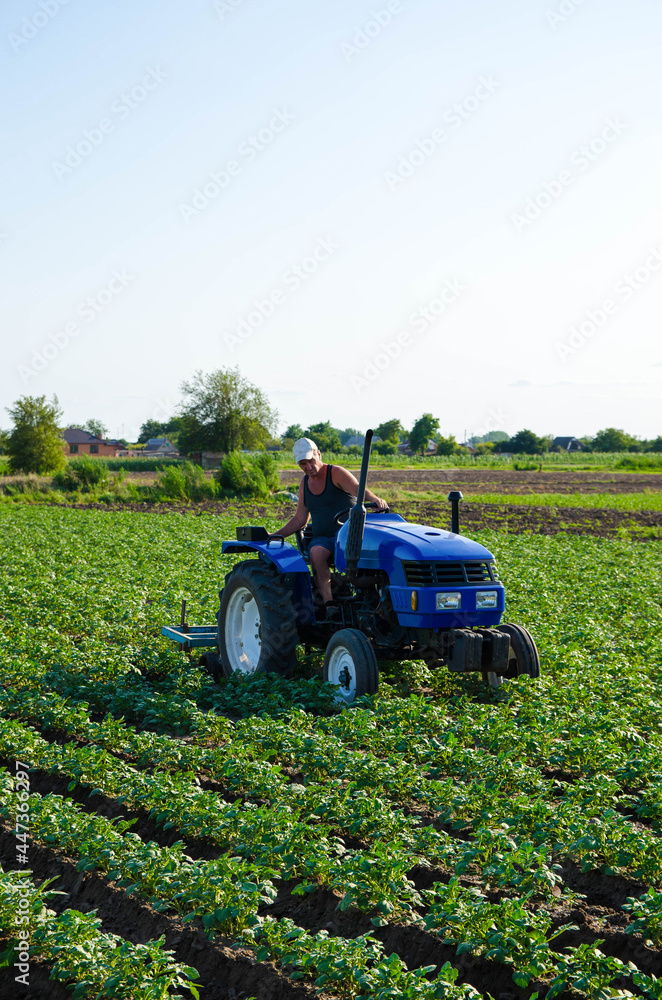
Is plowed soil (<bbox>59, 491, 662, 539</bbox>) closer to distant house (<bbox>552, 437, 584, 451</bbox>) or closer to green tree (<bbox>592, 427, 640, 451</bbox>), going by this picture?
green tree (<bbox>592, 427, 640, 451</bbox>)

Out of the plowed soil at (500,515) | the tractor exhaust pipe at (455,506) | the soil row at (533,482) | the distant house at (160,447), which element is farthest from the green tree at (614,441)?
the tractor exhaust pipe at (455,506)

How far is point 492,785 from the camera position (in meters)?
5.09

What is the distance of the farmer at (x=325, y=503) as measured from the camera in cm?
723

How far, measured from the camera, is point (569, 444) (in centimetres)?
11850

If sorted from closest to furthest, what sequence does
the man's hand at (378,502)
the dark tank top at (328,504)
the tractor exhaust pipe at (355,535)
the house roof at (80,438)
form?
1. the tractor exhaust pipe at (355,535)
2. the man's hand at (378,502)
3. the dark tank top at (328,504)
4. the house roof at (80,438)

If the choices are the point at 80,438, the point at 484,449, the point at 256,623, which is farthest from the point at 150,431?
the point at 256,623

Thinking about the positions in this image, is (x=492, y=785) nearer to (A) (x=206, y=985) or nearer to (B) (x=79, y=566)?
(A) (x=206, y=985)

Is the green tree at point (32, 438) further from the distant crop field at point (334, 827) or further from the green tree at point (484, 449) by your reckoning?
the green tree at point (484, 449)

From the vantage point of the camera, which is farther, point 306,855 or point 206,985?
point 306,855

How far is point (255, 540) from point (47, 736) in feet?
8.31

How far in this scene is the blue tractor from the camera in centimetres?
648

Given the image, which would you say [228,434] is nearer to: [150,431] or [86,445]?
[86,445]

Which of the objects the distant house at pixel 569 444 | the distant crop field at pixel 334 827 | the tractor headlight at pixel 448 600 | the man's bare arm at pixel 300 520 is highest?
the distant house at pixel 569 444

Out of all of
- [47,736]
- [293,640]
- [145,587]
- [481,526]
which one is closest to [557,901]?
[293,640]
